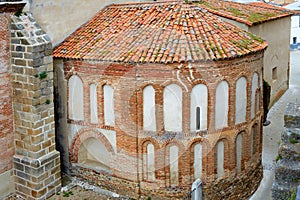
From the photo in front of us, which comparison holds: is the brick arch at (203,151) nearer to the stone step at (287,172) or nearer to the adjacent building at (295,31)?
A: the stone step at (287,172)

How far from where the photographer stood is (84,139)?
40.6ft

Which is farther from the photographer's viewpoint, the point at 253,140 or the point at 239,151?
the point at 253,140

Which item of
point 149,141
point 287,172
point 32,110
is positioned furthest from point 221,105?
point 32,110

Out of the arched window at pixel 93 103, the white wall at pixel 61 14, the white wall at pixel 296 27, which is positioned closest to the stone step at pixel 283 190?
the arched window at pixel 93 103

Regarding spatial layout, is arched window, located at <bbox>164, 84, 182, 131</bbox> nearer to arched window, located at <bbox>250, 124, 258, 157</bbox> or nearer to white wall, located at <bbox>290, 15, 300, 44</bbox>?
arched window, located at <bbox>250, 124, 258, 157</bbox>

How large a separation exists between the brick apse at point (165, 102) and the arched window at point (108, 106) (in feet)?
0.09

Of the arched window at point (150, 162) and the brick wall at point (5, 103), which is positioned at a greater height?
the brick wall at point (5, 103)

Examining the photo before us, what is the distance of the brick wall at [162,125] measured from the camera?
10742mm

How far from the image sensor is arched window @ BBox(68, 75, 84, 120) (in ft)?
39.8

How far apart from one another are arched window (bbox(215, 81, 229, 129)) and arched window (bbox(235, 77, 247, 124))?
0.39 meters

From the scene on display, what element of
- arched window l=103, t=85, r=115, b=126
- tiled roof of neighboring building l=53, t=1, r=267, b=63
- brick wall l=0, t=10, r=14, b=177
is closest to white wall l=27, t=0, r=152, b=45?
tiled roof of neighboring building l=53, t=1, r=267, b=63

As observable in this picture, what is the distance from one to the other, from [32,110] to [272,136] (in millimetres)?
9832

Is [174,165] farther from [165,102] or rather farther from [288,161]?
[288,161]

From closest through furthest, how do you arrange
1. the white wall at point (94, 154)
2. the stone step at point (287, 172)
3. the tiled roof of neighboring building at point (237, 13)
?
the stone step at point (287, 172)
the white wall at point (94, 154)
the tiled roof of neighboring building at point (237, 13)
